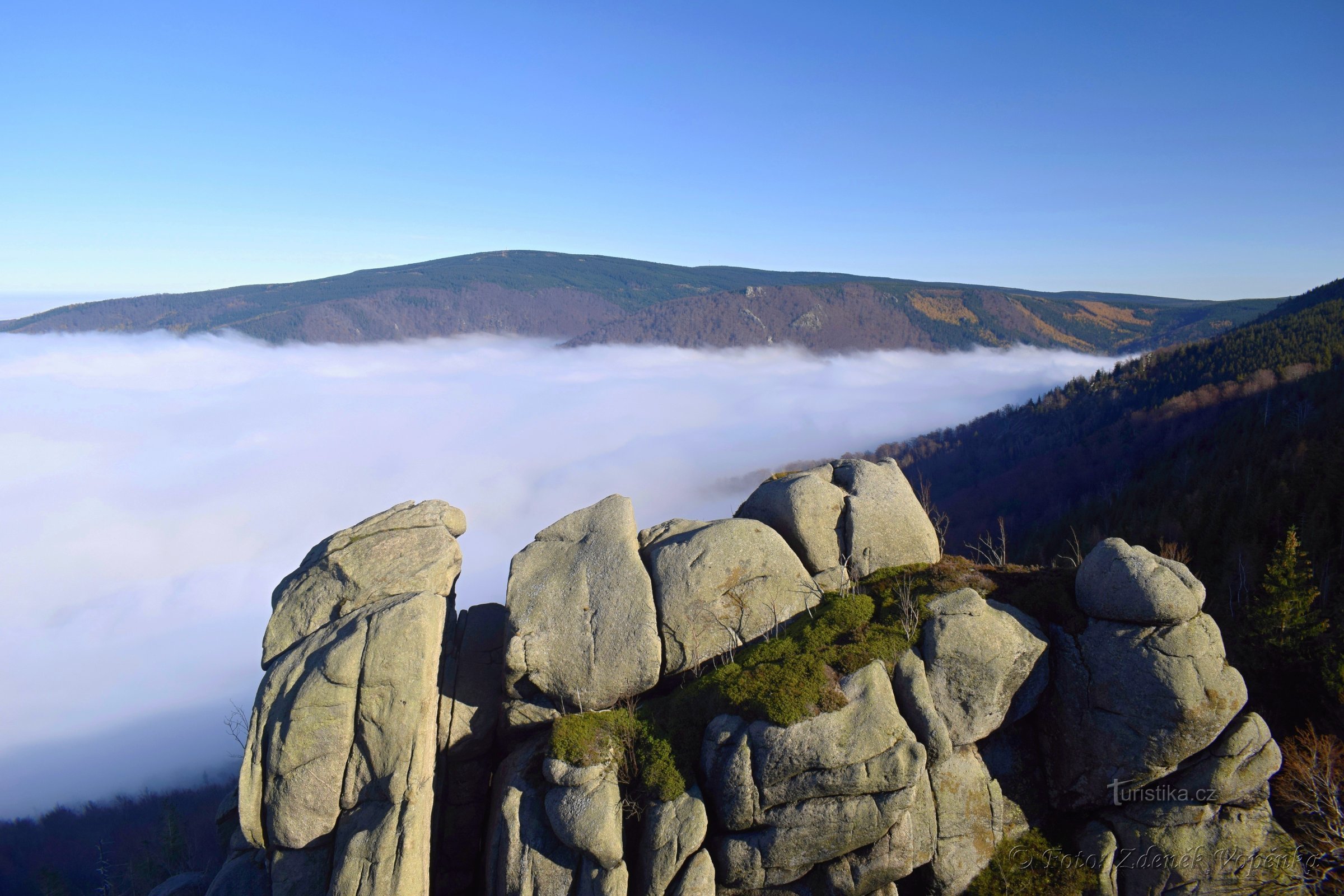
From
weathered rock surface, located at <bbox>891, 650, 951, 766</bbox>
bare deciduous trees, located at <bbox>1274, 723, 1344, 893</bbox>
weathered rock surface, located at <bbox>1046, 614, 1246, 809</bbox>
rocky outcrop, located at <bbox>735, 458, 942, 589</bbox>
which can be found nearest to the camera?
bare deciduous trees, located at <bbox>1274, 723, 1344, 893</bbox>

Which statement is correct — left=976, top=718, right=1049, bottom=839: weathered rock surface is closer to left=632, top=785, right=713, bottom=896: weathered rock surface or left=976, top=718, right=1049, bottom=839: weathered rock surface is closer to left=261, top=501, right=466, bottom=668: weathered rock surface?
left=632, top=785, right=713, bottom=896: weathered rock surface

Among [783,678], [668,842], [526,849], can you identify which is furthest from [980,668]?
[526,849]

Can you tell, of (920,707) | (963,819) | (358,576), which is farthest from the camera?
(358,576)

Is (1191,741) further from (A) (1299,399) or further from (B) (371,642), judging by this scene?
(A) (1299,399)

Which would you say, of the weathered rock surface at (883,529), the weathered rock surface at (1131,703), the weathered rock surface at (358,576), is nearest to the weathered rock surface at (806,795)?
the weathered rock surface at (1131,703)

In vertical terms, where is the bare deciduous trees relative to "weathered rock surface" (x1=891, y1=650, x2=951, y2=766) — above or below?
below

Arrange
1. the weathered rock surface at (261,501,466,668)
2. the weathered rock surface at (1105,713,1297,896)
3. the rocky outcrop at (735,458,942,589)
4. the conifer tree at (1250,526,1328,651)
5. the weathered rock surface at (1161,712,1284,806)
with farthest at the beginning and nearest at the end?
1. the rocky outcrop at (735,458,942,589)
2. the weathered rock surface at (261,501,466,668)
3. the conifer tree at (1250,526,1328,651)
4. the weathered rock surface at (1161,712,1284,806)
5. the weathered rock surface at (1105,713,1297,896)

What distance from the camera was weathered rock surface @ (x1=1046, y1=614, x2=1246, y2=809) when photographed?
56.1 feet

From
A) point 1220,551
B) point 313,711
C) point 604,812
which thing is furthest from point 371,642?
point 1220,551

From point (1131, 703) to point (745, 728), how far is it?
1080cm

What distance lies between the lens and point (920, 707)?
17.8 m

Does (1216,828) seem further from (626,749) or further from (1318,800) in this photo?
(626,749)

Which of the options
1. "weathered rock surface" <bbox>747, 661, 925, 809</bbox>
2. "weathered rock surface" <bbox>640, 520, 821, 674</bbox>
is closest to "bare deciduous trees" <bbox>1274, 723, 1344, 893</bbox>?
"weathered rock surface" <bbox>747, 661, 925, 809</bbox>

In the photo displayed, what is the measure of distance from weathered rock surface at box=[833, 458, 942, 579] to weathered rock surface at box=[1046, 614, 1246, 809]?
5.52 meters
